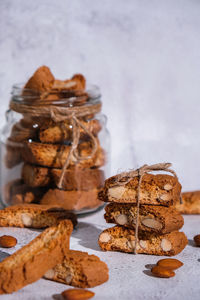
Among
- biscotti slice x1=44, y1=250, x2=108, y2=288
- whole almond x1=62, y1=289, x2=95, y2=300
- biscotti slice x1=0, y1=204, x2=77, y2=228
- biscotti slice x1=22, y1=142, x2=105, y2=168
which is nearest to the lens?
whole almond x1=62, y1=289, x2=95, y2=300

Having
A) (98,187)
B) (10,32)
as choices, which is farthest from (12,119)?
(10,32)

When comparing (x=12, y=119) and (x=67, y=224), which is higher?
(x=12, y=119)

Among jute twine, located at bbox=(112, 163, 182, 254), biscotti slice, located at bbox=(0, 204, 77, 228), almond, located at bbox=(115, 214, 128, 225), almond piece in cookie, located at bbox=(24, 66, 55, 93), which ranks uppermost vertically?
almond piece in cookie, located at bbox=(24, 66, 55, 93)

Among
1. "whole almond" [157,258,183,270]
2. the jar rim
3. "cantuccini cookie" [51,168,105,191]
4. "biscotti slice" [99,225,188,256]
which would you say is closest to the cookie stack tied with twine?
"biscotti slice" [99,225,188,256]

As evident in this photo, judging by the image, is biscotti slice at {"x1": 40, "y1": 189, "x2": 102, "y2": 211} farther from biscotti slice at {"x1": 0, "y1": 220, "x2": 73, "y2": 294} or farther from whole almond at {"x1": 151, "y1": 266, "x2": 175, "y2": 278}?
whole almond at {"x1": 151, "y1": 266, "x2": 175, "y2": 278}

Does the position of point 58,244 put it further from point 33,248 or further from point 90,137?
point 90,137

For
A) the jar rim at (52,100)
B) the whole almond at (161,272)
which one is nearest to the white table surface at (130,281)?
the whole almond at (161,272)

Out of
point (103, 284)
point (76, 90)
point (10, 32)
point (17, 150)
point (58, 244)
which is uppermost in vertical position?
point (10, 32)

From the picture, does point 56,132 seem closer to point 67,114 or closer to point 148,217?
point 67,114
